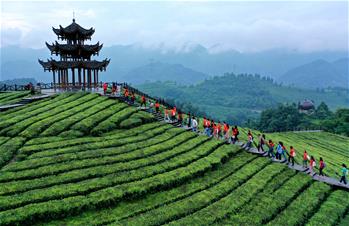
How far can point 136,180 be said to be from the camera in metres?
25.3

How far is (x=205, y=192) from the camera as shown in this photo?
25141mm

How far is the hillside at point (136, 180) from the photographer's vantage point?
21516 millimetres

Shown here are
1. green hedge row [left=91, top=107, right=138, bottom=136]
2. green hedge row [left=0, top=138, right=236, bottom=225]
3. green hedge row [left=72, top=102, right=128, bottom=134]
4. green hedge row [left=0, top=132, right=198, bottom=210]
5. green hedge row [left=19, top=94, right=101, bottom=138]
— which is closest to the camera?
green hedge row [left=0, top=138, right=236, bottom=225]

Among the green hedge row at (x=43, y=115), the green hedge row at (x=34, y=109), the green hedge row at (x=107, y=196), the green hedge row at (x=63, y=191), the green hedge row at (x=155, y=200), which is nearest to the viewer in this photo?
the green hedge row at (x=107, y=196)

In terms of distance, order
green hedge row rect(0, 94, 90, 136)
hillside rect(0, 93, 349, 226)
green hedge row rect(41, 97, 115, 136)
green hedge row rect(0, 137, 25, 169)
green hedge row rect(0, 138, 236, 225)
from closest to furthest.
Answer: green hedge row rect(0, 138, 236, 225) → hillside rect(0, 93, 349, 226) → green hedge row rect(0, 137, 25, 169) → green hedge row rect(0, 94, 90, 136) → green hedge row rect(41, 97, 115, 136)

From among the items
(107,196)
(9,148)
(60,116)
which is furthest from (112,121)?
(107,196)

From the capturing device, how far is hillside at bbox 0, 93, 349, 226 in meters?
21.5

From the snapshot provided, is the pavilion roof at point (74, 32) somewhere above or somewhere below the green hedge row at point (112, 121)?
above

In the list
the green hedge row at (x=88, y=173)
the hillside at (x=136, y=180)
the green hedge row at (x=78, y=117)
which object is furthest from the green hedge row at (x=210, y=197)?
the green hedge row at (x=78, y=117)

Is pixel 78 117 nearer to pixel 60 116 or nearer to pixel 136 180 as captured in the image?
pixel 60 116

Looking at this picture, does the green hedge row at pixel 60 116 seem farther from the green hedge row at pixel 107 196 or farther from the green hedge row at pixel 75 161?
the green hedge row at pixel 107 196

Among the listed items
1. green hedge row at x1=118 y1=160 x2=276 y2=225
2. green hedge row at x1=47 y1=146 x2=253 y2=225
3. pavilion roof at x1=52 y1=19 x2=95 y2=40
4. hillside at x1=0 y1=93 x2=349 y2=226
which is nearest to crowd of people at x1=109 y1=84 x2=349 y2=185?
hillside at x1=0 y1=93 x2=349 y2=226

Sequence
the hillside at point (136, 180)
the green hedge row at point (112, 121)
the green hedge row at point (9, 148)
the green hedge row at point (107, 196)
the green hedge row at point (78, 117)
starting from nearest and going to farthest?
1. the green hedge row at point (107, 196)
2. the hillside at point (136, 180)
3. the green hedge row at point (9, 148)
4. the green hedge row at point (78, 117)
5. the green hedge row at point (112, 121)

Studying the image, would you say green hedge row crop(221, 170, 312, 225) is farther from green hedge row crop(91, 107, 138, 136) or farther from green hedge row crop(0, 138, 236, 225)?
green hedge row crop(91, 107, 138, 136)
